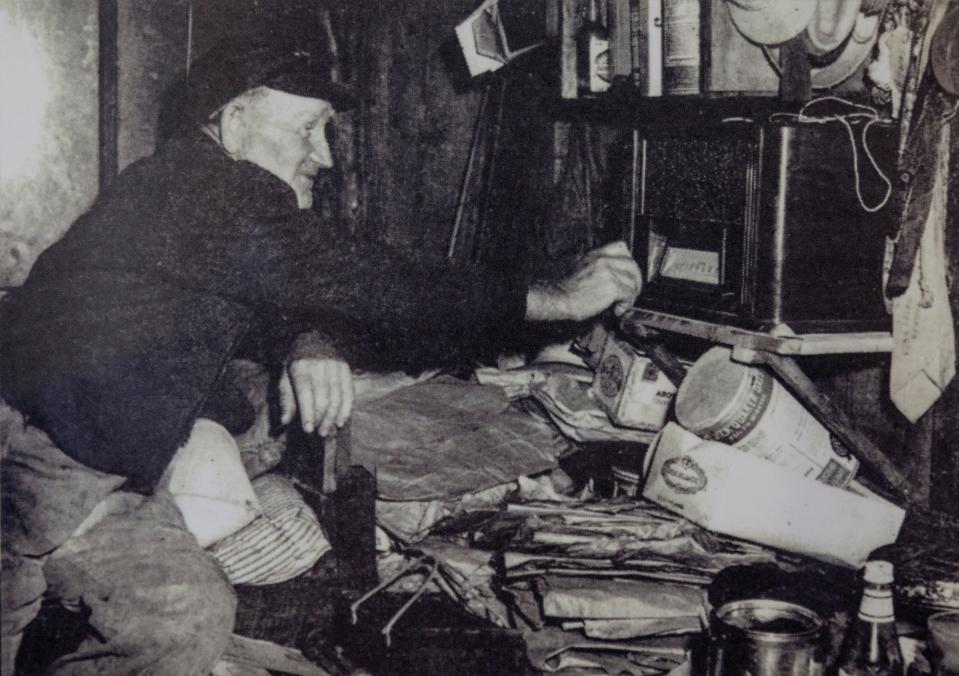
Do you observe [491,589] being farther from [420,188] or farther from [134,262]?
[420,188]

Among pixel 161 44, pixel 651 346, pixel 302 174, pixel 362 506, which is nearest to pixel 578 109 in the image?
pixel 651 346

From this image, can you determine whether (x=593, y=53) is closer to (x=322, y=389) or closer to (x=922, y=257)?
(x=922, y=257)

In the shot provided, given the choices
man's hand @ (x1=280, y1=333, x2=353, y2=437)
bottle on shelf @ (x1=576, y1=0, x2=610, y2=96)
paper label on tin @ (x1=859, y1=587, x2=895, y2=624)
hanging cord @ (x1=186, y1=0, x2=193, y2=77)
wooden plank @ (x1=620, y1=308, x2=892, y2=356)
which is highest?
hanging cord @ (x1=186, y1=0, x2=193, y2=77)

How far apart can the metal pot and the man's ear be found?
2.58m

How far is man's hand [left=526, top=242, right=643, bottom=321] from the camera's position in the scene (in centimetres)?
312

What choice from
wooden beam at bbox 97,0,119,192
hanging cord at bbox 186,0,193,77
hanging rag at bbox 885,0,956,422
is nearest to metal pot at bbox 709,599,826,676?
hanging rag at bbox 885,0,956,422

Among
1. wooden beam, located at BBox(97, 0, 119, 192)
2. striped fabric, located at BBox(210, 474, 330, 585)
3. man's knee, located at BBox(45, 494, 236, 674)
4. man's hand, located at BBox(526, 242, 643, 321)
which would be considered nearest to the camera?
man's knee, located at BBox(45, 494, 236, 674)

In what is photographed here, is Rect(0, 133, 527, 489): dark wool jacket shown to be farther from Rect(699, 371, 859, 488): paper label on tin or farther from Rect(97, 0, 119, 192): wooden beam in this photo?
Rect(97, 0, 119, 192): wooden beam

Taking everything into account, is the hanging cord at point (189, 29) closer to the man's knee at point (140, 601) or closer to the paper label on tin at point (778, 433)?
the man's knee at point (140, 601)

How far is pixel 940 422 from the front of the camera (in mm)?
3514

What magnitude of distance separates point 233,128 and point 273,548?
1.73 metres

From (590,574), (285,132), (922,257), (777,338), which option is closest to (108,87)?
(285,132)

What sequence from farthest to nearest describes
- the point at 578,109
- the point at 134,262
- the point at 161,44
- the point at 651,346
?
the point at 578,109
the point at 161,44
the point at 651,346
the point at 134,262

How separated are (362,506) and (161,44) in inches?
116
